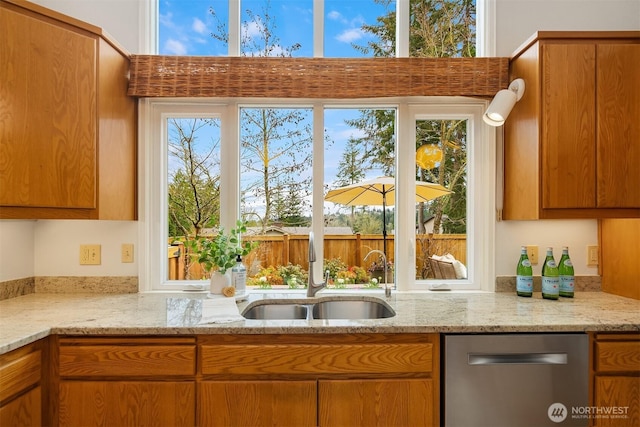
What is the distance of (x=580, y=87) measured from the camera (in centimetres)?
169

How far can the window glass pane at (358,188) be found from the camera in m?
2.11

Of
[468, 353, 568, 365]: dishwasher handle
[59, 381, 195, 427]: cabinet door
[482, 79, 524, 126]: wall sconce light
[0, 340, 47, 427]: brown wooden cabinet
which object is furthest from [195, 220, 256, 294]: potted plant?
[482, 79, 524, 126]: wall sconce light

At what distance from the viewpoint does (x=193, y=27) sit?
83.7 inches

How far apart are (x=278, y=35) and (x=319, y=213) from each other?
3.79 ft

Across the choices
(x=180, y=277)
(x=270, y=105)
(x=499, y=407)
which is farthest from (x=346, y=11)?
(x=499, y=407)

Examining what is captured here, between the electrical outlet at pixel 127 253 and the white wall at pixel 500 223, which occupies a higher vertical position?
the white wall at pixel 500 223

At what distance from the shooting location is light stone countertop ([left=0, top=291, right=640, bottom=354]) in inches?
54.7

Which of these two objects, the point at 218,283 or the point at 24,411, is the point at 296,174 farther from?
the point at 24,411

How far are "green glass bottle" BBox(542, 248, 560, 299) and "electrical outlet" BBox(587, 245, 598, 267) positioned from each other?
0.32 m

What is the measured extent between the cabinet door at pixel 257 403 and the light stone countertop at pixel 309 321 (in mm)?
227

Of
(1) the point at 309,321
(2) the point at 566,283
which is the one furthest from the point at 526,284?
(1) the point at 309,321

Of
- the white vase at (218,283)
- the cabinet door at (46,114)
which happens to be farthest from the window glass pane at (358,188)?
the cabinet door at (46,114)

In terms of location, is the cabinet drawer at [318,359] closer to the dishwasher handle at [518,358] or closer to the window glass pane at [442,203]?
the dishwasher handle at [518,358]

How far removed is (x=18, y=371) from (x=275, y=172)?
1477mm
